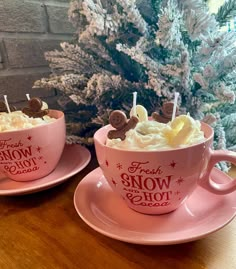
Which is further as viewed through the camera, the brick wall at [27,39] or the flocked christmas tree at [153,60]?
the brick wall at [27,39]

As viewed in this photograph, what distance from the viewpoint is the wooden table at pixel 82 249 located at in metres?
0.30

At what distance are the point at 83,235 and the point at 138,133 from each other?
0.53 feet

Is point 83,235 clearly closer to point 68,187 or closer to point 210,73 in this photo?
point 68,187

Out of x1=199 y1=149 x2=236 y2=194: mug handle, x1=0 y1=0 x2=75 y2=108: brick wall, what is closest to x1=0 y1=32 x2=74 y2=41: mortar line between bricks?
x1=0 y1=0 x2=75 y2=108: brick wall

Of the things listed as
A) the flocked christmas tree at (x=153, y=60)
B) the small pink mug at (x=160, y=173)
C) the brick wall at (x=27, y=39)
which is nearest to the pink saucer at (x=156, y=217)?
the small pink mug at (x=160, y=173)

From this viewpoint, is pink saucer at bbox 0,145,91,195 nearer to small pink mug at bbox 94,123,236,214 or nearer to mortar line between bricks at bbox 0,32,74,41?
small pink mug at bbox 94,123,236,214

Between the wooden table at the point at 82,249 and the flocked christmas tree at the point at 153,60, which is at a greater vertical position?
the flocked christmas tree at the point at 153,60

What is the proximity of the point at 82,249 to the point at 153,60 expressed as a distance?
0.34 meters

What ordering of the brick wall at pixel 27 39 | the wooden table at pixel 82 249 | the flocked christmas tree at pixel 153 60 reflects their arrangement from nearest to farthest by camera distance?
the wooden table at pixel 82 249 → the flocked christmas tree at pixel 153 60 → the brick wall at pixel 27 39

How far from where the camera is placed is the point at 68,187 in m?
0.50

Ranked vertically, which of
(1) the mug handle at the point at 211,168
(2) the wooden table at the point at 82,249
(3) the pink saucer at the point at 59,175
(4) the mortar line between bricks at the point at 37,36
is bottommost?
(3) the pink saucer at the point at 59,175

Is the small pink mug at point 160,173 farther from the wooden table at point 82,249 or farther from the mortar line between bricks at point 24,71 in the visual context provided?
the mortar line between bricks at point 24,71

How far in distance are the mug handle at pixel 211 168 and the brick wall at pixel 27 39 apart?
0.54 meters

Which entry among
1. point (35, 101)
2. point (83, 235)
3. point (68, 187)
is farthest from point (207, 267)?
point (35, 101)
